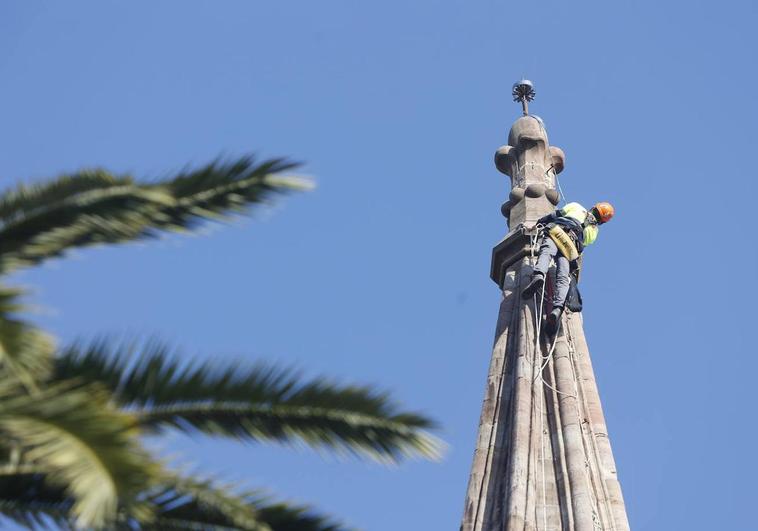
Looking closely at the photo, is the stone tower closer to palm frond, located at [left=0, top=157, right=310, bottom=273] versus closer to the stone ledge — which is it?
the stone ledge

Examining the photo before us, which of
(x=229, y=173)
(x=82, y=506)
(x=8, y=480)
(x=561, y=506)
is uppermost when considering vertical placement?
(x=561, y=506)

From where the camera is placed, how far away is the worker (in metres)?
23.3

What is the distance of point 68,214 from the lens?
855 centimetres

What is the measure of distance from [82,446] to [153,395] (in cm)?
114

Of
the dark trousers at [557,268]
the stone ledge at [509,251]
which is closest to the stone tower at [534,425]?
the stone ledge at [509,251]

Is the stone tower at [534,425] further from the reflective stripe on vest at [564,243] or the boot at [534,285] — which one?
the reflective stripe on vest at [564,243]

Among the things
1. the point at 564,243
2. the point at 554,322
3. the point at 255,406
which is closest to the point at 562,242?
the point at 564,243

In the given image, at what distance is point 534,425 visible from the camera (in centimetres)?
2167

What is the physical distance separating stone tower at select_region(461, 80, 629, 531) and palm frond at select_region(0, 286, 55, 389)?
12.4 m

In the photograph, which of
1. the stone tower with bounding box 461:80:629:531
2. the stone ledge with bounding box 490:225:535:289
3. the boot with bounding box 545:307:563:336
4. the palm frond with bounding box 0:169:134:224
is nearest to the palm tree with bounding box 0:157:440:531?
the palm frond with bounding box 0:169:134:224

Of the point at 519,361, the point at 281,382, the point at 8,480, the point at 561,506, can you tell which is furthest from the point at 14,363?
the point at 519,361

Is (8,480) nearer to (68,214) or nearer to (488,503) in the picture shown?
(68,214)

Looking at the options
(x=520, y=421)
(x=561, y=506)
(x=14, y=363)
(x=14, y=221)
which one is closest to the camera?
(x=14, y=363)

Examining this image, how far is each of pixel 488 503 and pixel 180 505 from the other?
1280cm
